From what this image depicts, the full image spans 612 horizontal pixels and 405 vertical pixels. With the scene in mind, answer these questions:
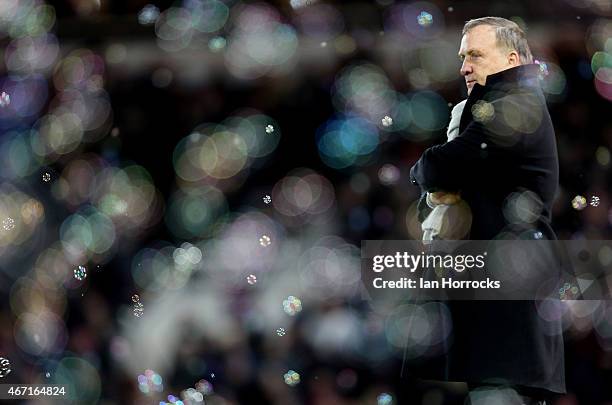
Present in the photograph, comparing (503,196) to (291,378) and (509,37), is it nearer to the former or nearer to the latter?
(509,37)

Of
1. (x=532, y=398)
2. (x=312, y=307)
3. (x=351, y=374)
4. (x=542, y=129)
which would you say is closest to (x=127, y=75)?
(x=312, y=307)

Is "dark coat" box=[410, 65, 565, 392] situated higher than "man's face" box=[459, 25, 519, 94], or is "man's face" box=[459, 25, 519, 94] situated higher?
"man's face" box=[459, 25, 519, 94]

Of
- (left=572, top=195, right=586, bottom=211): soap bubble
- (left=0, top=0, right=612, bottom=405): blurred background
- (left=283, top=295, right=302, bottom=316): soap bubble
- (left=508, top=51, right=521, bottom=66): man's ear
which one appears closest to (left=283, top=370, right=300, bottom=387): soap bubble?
(left=0, top=0, right=612, bottom=405): blurred background

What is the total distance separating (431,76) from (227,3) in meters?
0.48

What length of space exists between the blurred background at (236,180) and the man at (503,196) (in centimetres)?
38

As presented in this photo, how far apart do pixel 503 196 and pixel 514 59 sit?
22 centimetres

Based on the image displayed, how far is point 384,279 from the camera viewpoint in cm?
Answer: 139

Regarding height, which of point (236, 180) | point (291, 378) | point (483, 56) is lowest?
point (291, 378)

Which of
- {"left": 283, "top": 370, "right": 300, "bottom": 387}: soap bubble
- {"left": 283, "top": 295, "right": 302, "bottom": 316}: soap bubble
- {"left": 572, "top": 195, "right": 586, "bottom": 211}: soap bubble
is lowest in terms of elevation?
{"left": 283, "top": 370, "right": 300, "bottom": 387}: soap bubble

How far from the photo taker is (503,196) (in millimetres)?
1062

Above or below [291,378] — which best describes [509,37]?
above

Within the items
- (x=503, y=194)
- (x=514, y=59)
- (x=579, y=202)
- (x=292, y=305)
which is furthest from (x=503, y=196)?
(x=292, y=305)

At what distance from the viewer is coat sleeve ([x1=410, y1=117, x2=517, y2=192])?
104 cm

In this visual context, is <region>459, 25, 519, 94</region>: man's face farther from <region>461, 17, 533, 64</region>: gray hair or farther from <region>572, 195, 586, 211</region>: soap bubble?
<region>572, 195, 586, 211</region>: soap bubble
